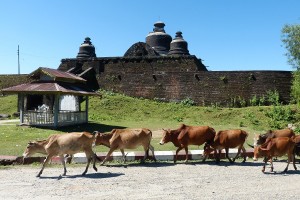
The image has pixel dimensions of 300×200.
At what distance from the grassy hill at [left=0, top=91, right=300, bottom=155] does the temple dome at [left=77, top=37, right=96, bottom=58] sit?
13963 millimetres

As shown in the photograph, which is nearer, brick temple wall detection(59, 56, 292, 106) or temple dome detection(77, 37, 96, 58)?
brick temple wall detection(59, 56, 292, 106)

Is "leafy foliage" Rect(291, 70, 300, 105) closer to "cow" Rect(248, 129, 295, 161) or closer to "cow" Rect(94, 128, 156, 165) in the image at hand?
"cow" Rect(248, 129, 295, 161)

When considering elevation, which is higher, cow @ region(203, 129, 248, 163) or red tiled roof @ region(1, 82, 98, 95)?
red tiled roof @ region(1, 82, 98, 95)

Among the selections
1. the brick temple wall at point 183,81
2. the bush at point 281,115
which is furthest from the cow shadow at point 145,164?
the brick temple wall at point 183,81

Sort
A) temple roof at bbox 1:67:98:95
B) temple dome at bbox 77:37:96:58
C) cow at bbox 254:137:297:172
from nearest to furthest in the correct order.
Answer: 1. cow at bbox 254:137:297:172
2. temple roof at bbox 1:67:98:95
3. temple dome at bbox 77:37:96:58

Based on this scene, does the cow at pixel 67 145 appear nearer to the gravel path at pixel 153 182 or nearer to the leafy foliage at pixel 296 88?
the gravel path at pixel 153 182

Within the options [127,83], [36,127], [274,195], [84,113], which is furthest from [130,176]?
[127,83]

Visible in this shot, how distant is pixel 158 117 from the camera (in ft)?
84.8

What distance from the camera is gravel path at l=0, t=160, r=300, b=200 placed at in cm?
613

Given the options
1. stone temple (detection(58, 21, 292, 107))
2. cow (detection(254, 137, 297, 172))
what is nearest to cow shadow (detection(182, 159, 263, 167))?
cow (detection(254, 137, 297, 172))

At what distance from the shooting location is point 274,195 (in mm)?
6129

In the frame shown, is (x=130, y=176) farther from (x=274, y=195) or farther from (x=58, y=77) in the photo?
(x=58, y=77)

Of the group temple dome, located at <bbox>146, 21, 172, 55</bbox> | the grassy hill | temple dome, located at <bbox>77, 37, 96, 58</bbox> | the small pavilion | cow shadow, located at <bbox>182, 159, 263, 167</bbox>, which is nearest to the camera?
cow shadow, located at <bbox>182, 159, 263, 167</bbox>

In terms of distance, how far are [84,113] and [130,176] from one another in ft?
45.3
